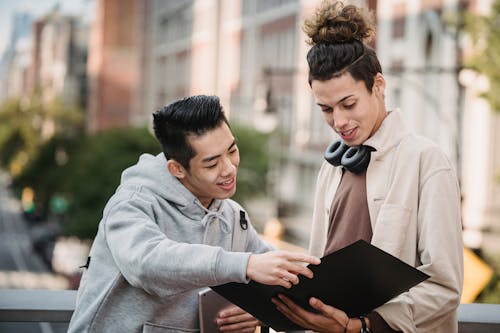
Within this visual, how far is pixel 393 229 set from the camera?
2.55 meters

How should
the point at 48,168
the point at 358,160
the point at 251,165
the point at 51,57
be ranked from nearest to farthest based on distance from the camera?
the point at 358,160, the point at 251,165, the point at 48,168, the point at 51,57

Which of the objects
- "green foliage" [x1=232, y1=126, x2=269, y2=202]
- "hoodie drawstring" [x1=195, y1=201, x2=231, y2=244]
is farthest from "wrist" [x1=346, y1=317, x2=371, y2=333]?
"green foliage" [x1=232, y1=126, x2=269, y2=202]

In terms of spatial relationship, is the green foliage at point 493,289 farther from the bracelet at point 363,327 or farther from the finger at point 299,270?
the finger at point 299,270

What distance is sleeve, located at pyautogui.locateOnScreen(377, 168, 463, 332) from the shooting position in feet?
8.20

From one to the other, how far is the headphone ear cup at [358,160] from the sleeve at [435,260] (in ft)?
→ 0.79

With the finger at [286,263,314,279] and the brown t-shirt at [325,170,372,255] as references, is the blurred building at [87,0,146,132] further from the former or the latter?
the finger at [286,263,314,279]

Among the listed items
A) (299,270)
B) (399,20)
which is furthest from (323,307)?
(399,20)

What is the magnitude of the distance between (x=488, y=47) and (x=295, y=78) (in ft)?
79.9

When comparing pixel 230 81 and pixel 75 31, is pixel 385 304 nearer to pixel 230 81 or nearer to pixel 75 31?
pixel 230 81

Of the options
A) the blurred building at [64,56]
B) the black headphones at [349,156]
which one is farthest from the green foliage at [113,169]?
the blurred building at [64,56]

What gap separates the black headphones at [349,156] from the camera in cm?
275

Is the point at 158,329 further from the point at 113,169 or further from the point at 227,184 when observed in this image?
the point at 113,169

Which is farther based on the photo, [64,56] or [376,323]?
[64,56]

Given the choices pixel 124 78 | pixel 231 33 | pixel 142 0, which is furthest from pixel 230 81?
pixel 124 78
